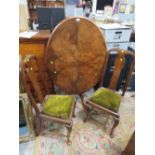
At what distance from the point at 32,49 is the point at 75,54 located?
497 mm

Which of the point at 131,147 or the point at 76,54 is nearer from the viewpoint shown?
the point at 131,147

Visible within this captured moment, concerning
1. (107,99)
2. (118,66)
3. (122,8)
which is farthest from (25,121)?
(122,8)

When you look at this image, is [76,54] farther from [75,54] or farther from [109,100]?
[109,100]

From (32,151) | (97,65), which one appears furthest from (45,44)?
(32,151)

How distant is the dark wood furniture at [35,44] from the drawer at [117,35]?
739 mm

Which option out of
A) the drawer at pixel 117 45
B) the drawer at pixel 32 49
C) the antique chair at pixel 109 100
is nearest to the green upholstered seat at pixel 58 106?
the antique chair at pixel 109 100

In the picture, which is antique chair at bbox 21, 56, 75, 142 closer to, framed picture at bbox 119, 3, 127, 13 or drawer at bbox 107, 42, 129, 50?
drawer at bbox 107, 42, 129, 50

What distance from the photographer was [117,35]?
2053mm

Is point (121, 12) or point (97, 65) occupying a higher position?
point (121, 12)

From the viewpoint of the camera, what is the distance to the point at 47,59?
1.84m
